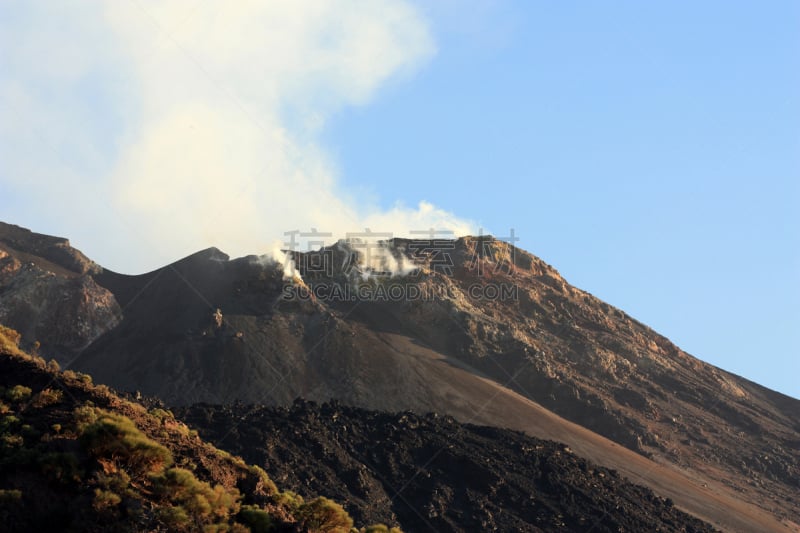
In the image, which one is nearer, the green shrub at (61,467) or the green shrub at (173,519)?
the green shrub at (173,519)

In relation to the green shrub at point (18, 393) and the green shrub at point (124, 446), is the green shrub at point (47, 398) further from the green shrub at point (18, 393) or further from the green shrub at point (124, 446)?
the green shrub at point (124, 446)

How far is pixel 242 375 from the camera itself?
2665 inches

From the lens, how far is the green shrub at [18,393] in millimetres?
24636

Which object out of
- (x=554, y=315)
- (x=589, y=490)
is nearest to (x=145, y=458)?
(x=589, y=490)

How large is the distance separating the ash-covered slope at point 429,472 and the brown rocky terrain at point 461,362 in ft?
26.3

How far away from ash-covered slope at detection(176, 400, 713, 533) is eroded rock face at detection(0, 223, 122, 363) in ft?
89.6

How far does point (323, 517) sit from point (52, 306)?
62522mm

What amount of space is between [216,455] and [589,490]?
3311 centimetres

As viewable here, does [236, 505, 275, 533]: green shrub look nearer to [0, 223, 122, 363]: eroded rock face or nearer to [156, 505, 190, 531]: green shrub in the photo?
[156, 505, 190, 531]: green shrub

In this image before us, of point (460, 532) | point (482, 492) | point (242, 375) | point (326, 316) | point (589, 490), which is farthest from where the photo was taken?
point (326, 316)

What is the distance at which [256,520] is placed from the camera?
21.7 meters

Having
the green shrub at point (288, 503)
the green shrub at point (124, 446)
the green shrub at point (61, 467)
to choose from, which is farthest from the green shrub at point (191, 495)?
the green shrub at point (288, 503)

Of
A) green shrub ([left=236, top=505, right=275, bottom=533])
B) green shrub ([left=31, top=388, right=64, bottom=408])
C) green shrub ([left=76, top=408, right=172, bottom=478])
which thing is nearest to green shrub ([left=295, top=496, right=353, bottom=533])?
green shrub ([left=236, top=505, right=275, bottom=533])

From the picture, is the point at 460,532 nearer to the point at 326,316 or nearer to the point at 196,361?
the point at 196,361
